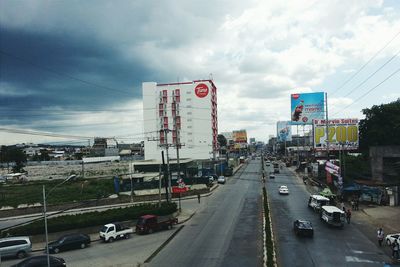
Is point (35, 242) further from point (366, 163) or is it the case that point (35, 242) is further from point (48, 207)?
point (366, 163)

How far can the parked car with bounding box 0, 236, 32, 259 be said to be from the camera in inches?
1166

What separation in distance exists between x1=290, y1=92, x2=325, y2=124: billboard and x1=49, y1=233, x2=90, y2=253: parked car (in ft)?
→ 233

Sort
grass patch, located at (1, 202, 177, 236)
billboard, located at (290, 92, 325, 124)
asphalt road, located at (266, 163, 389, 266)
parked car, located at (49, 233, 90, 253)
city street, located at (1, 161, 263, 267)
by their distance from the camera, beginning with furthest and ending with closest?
billboard, located at (290, 92, 325, 124), grass patch, located at (1, 202, 177, 236), parked car, located at (49, 233, 90, 253), city street, located at (1, 161, 263, 267), asphalt road, located at (266, 163, 389, 266)

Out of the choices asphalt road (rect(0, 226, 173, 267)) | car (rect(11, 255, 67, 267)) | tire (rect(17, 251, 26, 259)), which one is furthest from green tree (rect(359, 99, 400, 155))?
tire (rect(17, 251, 26, 259))

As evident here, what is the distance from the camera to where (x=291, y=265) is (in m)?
24.8

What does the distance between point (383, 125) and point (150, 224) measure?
6258 centimetres

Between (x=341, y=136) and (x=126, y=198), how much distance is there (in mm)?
53974

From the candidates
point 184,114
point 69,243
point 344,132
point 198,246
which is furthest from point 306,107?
point 69,243

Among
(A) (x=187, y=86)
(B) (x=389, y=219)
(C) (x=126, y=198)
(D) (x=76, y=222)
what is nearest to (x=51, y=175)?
(C) (x=126, y=198)

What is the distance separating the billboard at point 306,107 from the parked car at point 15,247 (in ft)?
246

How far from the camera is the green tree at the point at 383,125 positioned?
76000mm

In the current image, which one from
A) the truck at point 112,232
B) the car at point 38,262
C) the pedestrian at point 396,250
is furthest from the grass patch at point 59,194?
the pedestrian at point 396,250

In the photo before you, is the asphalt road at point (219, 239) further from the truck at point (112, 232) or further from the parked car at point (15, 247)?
the parked car at point (15, 247)

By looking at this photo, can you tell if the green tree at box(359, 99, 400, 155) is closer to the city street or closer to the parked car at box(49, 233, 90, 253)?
the city street
